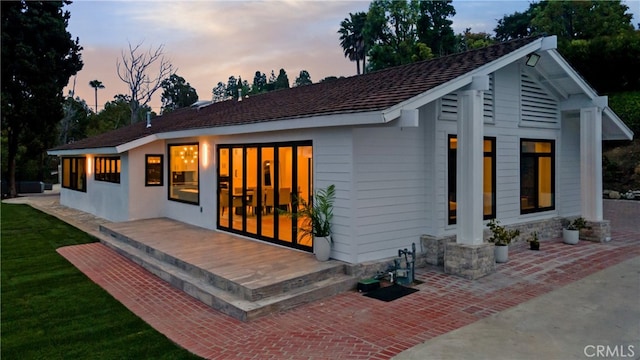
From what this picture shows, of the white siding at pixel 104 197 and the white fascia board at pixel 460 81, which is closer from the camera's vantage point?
the white fascia board at pixel 460 81

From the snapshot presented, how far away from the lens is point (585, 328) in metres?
4.67

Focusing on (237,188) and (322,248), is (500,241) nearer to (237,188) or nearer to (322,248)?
(322,248)

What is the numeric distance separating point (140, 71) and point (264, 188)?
25.1 m

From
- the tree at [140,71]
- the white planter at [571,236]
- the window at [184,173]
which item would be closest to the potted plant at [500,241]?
the white planter at [571,236]

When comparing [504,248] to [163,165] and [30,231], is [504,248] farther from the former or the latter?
[30,231]

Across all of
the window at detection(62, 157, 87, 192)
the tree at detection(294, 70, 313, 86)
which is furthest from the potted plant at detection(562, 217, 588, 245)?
the tree at detection(294, 70, 313, 86)

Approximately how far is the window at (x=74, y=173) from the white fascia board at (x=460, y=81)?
45.0 ft

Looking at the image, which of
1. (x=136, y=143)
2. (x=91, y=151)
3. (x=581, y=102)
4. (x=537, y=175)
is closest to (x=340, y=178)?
(x=537, y=175)

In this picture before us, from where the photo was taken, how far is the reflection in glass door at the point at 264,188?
746 cm

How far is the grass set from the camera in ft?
14.2

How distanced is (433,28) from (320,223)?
97.0 feet

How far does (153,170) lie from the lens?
12.3 metres

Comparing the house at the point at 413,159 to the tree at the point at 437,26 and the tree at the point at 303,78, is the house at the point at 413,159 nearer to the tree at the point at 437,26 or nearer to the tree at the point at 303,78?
the tree at the point at 437,26

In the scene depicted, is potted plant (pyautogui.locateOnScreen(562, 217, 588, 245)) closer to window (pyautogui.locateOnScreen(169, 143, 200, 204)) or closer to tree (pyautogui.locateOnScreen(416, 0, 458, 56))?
window (pyautogui.locateOnScreen(169, 143, 200, 204))
